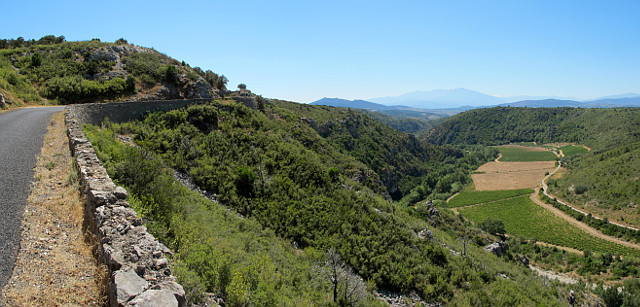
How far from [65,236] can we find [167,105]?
21.7 meters

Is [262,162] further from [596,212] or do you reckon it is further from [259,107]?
[596,212]

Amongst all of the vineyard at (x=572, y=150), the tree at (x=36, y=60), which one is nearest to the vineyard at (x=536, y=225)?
the vineyard at (x=572, y=150)

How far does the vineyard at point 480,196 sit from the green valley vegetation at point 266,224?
192 feet

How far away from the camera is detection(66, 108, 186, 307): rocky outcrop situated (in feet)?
14.4

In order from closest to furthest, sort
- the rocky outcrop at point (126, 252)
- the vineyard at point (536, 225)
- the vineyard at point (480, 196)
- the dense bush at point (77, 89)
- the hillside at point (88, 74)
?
1. the rocky outcrop at point (126, 252)
2. the hillside at point (88, 74)
3. the dense bush at point (77, 89)
4. the vineyard at point (536, 225)
5. the vineyard at point (480, 196)

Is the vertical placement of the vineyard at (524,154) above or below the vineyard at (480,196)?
above

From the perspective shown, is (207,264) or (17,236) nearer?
(17,236)

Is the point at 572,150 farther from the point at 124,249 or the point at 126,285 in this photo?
the point at 126,285

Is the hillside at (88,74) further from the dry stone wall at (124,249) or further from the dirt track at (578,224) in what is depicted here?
the dirt track at (578,224)

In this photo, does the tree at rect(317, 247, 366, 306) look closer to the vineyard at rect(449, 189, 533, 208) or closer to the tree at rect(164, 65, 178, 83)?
the tree at rect(164, 65, 178, 83)

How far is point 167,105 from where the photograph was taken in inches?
1005

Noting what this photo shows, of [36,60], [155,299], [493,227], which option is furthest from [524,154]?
[36,60]

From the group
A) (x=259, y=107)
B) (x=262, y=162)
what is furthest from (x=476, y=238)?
(x=259, y=107)

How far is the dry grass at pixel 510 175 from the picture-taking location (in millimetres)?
94844
